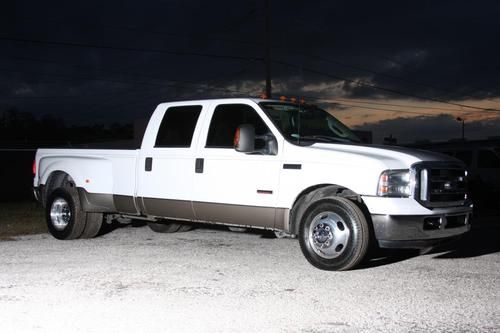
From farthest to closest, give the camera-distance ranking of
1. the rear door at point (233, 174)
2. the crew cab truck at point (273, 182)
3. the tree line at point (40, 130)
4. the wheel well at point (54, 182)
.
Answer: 1. the tree line at point (40, 130)
2. the wheel well at point (54, 182)
3. the rear door at point (233, 174)
4. the crew cab truck at point (273, 182)

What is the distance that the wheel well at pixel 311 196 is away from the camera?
7.10 metres

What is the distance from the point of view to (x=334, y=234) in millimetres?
6859

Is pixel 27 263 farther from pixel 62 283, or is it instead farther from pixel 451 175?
pixel 451 175

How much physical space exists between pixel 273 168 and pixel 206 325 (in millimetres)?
2875

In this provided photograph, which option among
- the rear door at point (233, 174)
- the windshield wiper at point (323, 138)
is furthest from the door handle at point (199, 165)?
the windshield wiper at point (323, 138)

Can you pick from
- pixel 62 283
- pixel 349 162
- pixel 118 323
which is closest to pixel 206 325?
pixel 118 323

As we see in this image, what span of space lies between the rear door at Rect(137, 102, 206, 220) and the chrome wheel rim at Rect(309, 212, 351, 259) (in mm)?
1898

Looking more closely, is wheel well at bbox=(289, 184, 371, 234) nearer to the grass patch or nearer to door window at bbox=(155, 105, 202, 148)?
door window at bbox=(155, 105, 202, 148)

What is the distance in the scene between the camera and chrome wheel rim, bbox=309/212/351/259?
681cm

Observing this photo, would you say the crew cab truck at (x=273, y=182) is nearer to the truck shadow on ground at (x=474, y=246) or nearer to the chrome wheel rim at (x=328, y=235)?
the chrome wheel rim at (x=328, y=235)

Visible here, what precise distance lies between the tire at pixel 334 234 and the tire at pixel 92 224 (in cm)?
380

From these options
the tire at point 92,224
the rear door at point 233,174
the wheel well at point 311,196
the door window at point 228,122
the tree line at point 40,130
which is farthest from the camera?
the tree line at point 40,130

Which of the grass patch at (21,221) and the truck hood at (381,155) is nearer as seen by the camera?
the truck hood at (381,155)

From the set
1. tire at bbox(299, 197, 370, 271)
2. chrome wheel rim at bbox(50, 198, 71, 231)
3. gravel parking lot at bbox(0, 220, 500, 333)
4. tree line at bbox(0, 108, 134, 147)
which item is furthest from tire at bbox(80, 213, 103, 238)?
tree line at bbox(0, 108, 134, 147)
